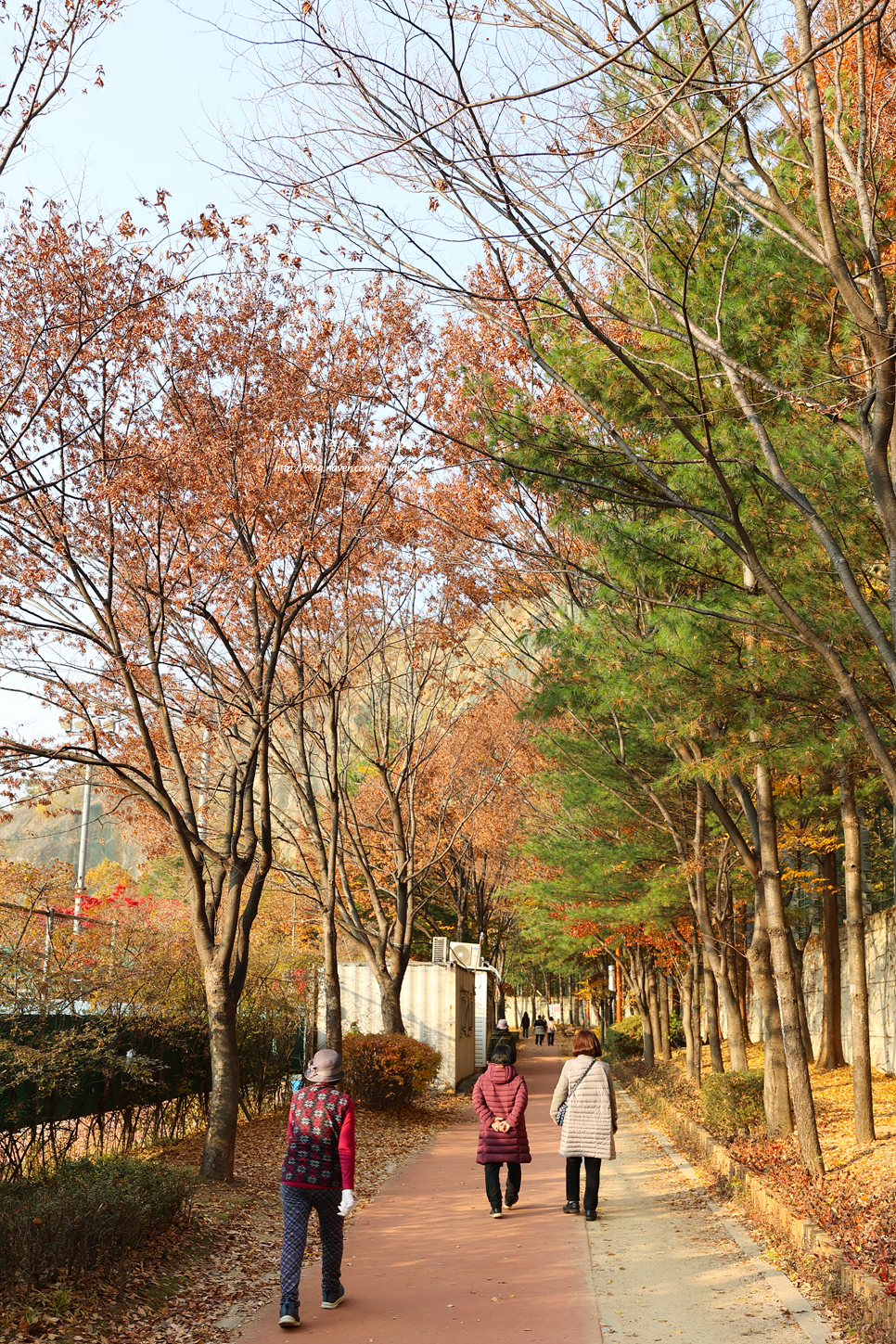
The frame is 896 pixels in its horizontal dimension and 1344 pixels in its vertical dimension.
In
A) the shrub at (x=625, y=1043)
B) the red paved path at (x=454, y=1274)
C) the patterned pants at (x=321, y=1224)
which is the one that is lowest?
the shrub at (x=625, y=1043)

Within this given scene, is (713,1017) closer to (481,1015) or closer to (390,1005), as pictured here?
(390,1005)

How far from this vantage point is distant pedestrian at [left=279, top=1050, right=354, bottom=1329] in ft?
21.6

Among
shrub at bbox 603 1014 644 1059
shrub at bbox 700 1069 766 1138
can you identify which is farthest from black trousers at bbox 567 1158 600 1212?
shrub at bbox 603 1014 644 1059

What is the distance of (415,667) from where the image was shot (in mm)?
18609

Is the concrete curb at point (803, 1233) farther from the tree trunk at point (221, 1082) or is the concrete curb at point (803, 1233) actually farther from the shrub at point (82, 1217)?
the tree trunk at point (221, 1082)

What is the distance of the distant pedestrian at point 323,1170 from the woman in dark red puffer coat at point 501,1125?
3.27 m

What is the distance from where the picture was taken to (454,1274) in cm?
745

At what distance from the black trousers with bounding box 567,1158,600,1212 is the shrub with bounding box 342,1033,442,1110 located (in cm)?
876

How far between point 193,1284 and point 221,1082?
3444 mm

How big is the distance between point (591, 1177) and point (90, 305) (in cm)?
849

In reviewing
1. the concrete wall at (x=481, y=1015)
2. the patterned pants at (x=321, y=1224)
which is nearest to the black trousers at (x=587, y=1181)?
the patterned pants at (x=321, y=1224)

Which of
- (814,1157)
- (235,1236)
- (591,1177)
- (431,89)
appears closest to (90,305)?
(431,89)

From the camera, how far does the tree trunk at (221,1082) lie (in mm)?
10328

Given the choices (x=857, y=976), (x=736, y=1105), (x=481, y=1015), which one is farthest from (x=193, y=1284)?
(x=481, y=1015)
